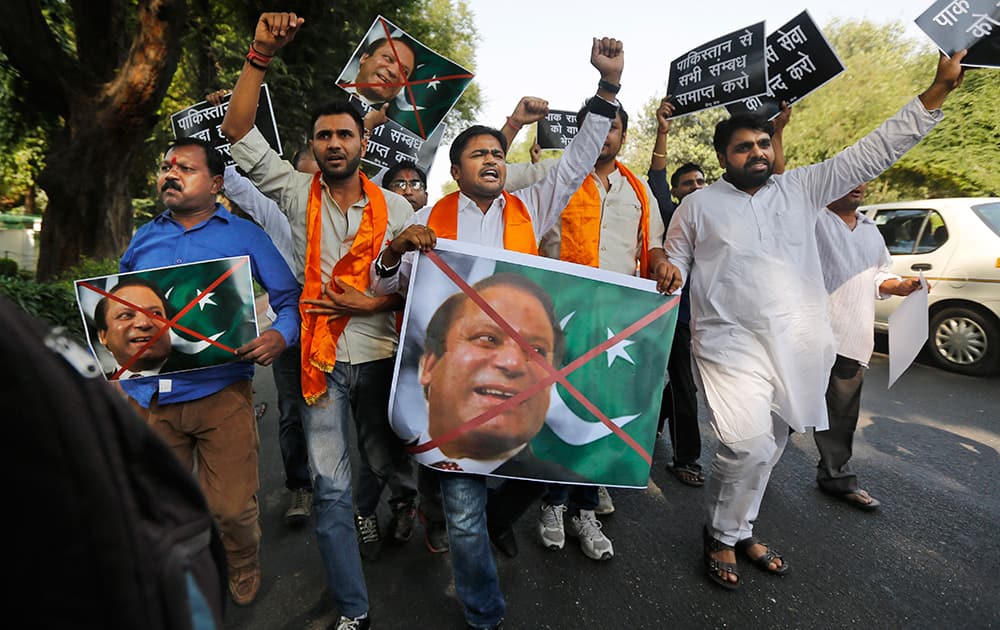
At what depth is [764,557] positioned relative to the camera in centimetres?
264

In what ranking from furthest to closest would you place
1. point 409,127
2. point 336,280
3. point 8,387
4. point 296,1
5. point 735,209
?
point 296,1 → point 409,127 → point 735,209 → point 336,280 → point 8,387

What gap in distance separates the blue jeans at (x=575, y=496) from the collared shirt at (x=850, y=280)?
1.92 metres

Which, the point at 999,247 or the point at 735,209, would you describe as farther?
the point at 999,247

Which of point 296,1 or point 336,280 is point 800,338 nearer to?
point 336,280

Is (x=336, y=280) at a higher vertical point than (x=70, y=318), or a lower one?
higher

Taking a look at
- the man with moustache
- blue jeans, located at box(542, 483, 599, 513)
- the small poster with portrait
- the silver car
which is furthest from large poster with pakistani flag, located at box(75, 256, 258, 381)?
the silver car

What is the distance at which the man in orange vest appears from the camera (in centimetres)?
202

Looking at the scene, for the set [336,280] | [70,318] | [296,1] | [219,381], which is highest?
[296,1]

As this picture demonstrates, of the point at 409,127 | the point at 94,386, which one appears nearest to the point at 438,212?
the point at 94,386

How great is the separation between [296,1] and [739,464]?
34.2 feet

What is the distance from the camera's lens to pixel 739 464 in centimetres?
252

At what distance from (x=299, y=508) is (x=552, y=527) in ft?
4.74

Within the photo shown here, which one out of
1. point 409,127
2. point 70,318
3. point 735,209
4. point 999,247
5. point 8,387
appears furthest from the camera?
point 999,247

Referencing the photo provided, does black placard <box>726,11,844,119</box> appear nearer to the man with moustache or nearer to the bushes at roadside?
the man with moustache
